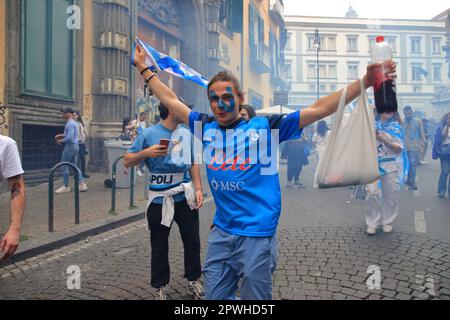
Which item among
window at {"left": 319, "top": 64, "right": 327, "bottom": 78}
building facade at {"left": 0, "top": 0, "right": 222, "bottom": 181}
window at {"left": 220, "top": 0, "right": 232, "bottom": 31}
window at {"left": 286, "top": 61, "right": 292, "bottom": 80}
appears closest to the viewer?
building facade at {"left": 0, "top": 0, "right": 222, "bottom": 181}

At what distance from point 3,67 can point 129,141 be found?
2.98 m

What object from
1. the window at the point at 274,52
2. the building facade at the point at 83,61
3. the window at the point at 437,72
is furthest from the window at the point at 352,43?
the building facade at the point at 83,61

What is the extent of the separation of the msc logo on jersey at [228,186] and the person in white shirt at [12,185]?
47.9 inches

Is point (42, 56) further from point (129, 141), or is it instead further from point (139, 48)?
point (139, 48)

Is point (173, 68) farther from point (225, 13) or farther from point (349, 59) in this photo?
point (349, 59)

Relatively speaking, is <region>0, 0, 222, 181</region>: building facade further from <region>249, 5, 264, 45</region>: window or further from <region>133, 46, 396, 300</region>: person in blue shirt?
<region>249, 5, 264, 45</region>: window

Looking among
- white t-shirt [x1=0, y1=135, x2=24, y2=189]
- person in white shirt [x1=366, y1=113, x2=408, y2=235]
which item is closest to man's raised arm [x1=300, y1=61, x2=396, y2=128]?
white t-shirt [x1=0, y1=135, x2=24, y2=189]

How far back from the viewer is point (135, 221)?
6051 millimetres

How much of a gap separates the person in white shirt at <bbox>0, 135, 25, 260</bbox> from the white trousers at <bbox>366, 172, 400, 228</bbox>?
13.7ft

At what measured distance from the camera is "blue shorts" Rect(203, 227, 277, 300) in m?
1.93

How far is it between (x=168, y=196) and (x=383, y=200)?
3272 millimetres

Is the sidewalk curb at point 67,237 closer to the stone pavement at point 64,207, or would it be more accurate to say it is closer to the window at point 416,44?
the stone pavement at point 64,207

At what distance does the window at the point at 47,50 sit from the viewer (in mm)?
8336

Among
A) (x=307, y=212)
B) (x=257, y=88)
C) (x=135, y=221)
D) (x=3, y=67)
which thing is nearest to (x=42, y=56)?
(x=3, y=67)
